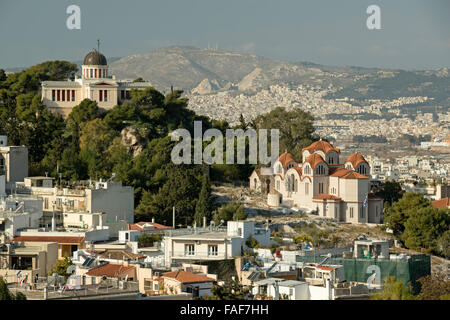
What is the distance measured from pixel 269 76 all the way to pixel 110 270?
458ft

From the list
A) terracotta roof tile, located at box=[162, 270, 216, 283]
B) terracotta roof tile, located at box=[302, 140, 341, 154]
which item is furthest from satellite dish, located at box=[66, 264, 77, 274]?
terracotta roof tile, located at box=[302, 140, 341, 154]

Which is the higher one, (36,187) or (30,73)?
(30,73)

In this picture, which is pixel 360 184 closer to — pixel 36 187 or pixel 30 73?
pixel 36 187

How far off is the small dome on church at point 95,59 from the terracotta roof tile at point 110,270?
2413 cm

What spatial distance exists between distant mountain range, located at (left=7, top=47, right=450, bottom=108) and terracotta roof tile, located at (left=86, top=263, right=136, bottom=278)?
105902 millimetres

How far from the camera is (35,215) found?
33938 mm

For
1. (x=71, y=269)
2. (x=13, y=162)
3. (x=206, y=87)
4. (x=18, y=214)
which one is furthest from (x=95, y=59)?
(x=206, y=87)

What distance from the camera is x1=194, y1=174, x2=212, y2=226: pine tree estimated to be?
3728cm

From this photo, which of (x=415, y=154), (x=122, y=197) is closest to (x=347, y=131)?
(x=415, y=154)

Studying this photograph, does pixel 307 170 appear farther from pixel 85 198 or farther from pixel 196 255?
pixel 196 255

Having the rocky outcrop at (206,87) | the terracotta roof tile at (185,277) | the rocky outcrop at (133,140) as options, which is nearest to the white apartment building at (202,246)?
the terracotta roof tile at (185,277)

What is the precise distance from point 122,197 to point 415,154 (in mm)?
92861

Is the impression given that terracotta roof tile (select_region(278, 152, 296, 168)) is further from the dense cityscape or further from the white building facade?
the white building facade

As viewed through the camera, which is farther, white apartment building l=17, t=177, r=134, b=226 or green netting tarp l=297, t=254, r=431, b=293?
white apartment building l=17, t=177, r=134, b=226
